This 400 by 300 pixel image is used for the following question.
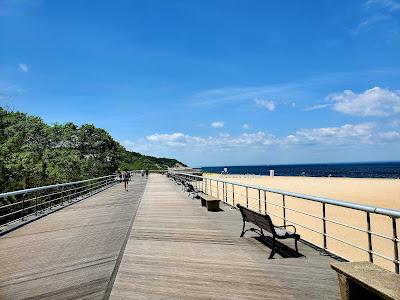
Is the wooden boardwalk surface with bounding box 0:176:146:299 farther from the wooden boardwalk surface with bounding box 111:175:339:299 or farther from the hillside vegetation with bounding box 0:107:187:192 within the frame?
the hillside vegetation with bounding box 0:107:187:192

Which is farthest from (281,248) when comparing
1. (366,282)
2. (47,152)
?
(47,152)

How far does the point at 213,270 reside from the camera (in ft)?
21.4

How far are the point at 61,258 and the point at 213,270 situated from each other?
3.29 metres

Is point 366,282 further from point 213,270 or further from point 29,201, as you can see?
point 29,201

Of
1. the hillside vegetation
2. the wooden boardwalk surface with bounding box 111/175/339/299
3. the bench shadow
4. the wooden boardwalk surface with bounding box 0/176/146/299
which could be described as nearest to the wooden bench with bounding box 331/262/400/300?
the wooden boardwalk surface with bounding box 111/175/339/299

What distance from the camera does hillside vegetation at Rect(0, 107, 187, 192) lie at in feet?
87.1

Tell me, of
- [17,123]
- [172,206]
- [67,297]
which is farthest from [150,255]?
[17,123]

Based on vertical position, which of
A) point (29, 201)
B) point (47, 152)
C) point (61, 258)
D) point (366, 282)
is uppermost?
point (47, 152)

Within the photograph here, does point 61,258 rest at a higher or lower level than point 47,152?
lower

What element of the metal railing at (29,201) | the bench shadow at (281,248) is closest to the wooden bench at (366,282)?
the bench shadow at (281,248)

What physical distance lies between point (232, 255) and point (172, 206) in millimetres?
9415

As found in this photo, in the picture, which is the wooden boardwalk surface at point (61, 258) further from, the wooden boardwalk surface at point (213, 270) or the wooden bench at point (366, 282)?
the wooden bench at point (366, 282)

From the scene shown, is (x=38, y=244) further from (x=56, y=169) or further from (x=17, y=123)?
(x=17, y=123)

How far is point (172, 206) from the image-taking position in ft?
55.2
